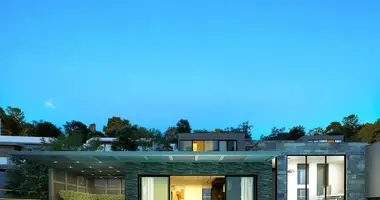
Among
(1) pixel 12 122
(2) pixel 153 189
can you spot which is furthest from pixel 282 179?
(1) pixel 12 122

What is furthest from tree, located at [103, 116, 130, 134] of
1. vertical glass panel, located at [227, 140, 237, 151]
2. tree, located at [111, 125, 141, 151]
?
vertical glass panel, located at [227, 140, 237, 151]

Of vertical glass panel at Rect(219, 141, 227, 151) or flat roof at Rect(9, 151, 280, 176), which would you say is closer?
flat roof at Rect(9, 151, 280, 176)

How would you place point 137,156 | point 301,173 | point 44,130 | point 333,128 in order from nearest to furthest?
point 137,156 < point 301,173 < point 44,130 < point 333,128

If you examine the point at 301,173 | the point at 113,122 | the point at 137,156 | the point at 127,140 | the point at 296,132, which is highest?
the point at 137,156

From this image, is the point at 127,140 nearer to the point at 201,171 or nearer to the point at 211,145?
the point at 211,145

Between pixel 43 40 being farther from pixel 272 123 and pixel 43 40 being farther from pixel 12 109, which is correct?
pixel 272 123

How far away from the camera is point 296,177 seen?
1552 cm

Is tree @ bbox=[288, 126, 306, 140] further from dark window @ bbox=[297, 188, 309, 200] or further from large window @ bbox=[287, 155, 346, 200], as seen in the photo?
dark window @ bbox=[297, 188, 309, 200]

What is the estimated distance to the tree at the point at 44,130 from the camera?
56.3 m

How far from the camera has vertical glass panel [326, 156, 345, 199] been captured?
15.4 meters

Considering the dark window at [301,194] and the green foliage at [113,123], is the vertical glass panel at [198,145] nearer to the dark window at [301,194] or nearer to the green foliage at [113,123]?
the dark window at [301,194]

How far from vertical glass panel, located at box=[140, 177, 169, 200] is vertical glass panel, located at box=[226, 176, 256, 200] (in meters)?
2.05

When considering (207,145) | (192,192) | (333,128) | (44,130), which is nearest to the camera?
(192,192)

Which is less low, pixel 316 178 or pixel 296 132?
pixel 316 178
